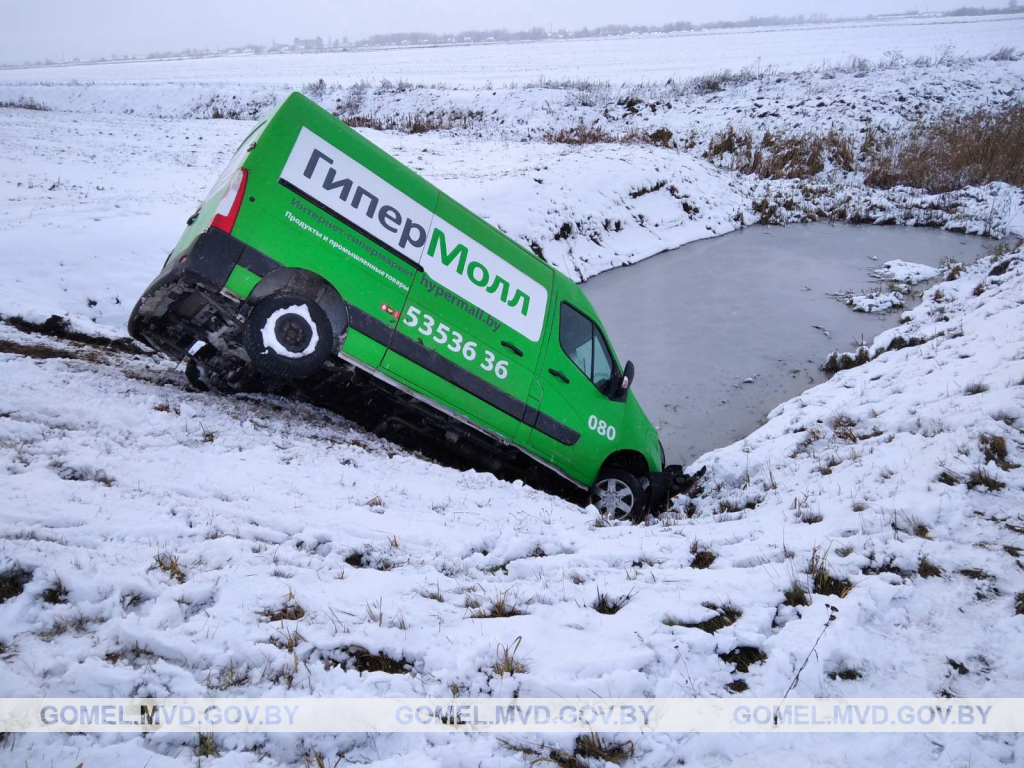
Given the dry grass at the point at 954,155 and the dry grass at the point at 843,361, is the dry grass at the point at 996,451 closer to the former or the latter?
the dry grass at the point at 843,361

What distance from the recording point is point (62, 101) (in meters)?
35.3

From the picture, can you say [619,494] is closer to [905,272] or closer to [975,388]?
[975,388]

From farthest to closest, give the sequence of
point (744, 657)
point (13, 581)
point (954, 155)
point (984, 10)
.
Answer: point (984, 10) < point (954, 155) < point (744, 657) < point (13, 581)

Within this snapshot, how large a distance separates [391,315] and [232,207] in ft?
4.98

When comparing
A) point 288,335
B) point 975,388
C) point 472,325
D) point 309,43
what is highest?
point 309,43

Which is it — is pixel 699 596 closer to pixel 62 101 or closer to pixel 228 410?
pixel 228 410

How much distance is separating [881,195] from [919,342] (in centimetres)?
1391

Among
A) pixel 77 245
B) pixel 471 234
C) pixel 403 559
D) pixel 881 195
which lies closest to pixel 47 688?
pixel 403 559

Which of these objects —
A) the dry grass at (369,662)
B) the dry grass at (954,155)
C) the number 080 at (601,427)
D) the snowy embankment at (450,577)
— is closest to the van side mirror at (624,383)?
the number 080 at (601,427)

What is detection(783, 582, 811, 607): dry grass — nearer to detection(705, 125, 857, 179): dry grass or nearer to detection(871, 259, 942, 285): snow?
detection(871, 259, 942, 285): snow

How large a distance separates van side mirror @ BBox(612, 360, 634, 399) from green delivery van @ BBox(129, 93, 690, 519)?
0.02 metres

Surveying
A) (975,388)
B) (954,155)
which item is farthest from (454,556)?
(954,155)

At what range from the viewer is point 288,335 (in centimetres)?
495

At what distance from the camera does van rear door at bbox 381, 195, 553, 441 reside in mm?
5422
